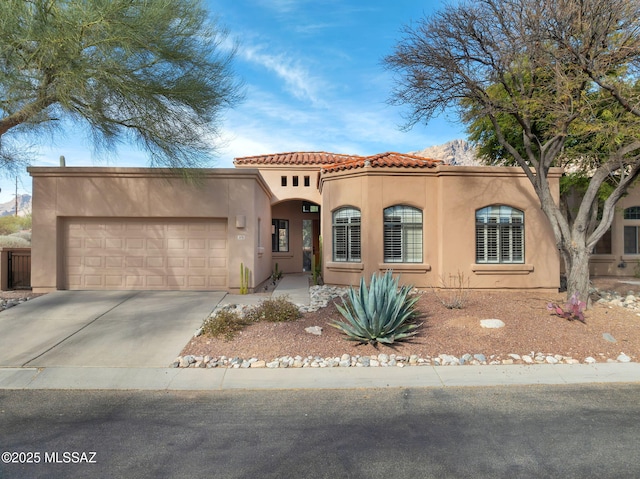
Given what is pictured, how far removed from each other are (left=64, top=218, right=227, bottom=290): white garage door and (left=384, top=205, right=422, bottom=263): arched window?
516cm

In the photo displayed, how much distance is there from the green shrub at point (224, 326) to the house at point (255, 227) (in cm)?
374

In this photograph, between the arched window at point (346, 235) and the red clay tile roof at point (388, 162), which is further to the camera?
the arched window at point (346, 235)

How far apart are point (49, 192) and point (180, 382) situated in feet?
29.8

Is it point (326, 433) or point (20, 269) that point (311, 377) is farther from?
point (20, 269)

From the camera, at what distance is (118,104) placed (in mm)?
9688

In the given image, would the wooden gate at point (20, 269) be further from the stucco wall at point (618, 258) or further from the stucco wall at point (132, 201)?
the stucco wall at point (618, 258)

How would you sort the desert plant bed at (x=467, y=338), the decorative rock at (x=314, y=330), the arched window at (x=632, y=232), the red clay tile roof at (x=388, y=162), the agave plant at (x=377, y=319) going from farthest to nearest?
the arched window at (x=632, y=232) → the red clay tile roof at (x=388, y=162) → the decorative rock at (x=314, y=330) → the agave plant at (x=377, y=319) → the desert plant bed at (x=467, y=338)

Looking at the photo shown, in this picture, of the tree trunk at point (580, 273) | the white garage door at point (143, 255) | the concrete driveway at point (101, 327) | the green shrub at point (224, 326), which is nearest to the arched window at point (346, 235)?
the white garage door at point (143, 255)

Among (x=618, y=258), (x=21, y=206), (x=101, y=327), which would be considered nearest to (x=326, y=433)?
(x=101, y=327)

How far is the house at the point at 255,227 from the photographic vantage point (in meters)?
11.7

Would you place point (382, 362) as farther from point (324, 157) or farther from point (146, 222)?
point (324, 157)

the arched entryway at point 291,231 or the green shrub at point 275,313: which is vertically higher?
the arched entryway at point 291,231

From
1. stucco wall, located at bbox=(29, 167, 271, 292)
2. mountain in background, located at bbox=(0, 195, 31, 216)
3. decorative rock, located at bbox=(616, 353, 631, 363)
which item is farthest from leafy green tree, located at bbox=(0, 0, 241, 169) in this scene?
mountain in background, located at bbox=(0, 195, 31, 216)

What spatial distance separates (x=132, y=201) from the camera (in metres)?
11.7
